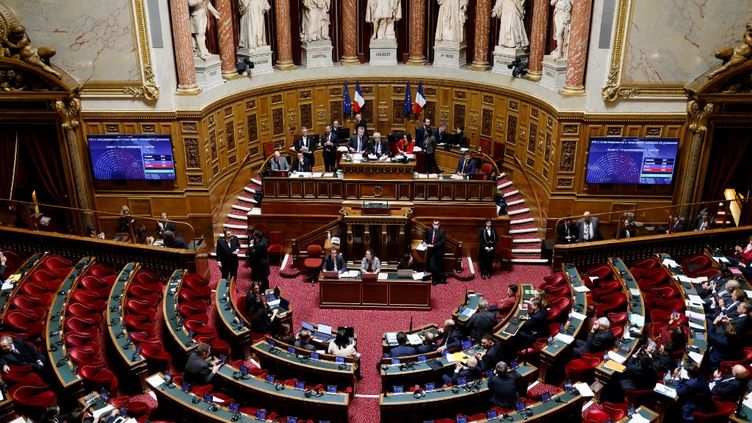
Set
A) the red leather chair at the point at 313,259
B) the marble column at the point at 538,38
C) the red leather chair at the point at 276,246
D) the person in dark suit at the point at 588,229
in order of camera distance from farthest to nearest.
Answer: the marble column at the point at 538,38, the red leather chair at the point at 276,246, the red leather chair at the point at 313,259, the person in dark suit at the point at 588,229

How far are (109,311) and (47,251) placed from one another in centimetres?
389

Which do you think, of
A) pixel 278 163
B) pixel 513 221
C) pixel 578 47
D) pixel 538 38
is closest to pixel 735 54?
pixel 578 47

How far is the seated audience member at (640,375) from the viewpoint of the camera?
10.4 m

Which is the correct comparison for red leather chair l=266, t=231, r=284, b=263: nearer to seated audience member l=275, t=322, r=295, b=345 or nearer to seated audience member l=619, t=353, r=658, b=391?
seated audience member l=275, t=322, r=295, b=345

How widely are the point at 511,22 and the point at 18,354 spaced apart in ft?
50.0

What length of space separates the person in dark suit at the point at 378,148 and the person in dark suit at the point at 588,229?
530 cm

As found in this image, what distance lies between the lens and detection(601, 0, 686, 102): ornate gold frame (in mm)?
15586

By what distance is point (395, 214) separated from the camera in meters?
16.9

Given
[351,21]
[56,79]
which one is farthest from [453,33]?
[56,79]

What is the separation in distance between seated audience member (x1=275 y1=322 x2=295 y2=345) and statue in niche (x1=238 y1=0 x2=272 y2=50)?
9.65 metres

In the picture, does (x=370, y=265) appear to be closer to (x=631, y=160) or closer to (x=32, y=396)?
(x=631, y=160)

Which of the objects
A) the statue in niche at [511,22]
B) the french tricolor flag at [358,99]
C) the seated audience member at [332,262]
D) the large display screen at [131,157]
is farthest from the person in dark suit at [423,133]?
the large display screen at [131,157]

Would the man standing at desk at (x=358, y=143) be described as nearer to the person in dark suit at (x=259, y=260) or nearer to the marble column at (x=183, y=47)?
the marble column at (x=183, y=47)

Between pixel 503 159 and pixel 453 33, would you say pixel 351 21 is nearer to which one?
pixel 453 33
